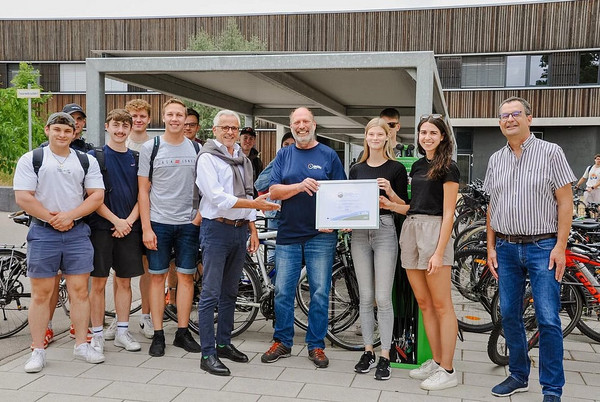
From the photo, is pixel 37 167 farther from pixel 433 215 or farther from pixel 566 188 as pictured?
pixel 566 188

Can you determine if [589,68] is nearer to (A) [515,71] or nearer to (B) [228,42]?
(A) [515,71]

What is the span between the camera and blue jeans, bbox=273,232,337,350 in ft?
15.6

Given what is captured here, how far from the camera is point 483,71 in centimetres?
2664

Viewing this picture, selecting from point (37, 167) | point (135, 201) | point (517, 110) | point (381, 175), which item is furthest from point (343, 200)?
point (37, 167)

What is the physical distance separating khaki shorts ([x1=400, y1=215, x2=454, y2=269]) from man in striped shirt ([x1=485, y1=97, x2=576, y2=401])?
40 centimetres

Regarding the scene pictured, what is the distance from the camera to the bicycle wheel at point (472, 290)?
595cm

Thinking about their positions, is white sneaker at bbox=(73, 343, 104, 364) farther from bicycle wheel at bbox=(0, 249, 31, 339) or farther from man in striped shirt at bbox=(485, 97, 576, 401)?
man in striped shirt at bbox=(485, 97, 576, 401)

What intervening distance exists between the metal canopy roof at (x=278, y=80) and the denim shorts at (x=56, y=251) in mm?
1370

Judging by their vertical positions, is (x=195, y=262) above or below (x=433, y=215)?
below

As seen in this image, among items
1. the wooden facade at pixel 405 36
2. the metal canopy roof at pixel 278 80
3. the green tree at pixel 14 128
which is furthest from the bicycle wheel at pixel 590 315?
the wooden facade at pixel 405 36

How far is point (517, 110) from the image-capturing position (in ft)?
13.2

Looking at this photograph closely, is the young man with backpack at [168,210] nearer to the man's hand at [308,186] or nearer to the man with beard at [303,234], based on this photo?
the man with beard at [303,234]

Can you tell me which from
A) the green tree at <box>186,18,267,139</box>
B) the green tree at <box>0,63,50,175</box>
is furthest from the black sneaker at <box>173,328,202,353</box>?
the green tree at <box>186,18,267,139</box>

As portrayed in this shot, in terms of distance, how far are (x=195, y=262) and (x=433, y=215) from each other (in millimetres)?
2072
